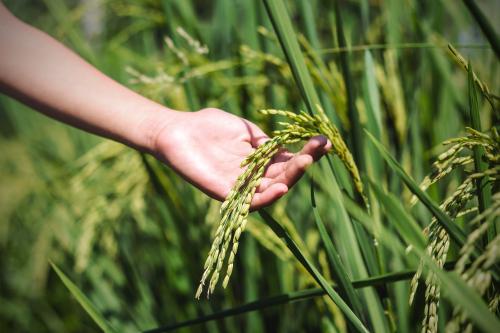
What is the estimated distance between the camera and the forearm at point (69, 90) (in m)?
0.93

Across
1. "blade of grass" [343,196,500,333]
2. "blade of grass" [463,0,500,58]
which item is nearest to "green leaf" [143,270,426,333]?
"blade of grass" [343,196,500,333]

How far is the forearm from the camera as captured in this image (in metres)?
0.93

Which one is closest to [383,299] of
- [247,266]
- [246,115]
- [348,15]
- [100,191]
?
[247,266]

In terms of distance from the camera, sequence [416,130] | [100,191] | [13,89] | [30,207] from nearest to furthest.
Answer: [13,89], [416,130], [100,191], [30,207]

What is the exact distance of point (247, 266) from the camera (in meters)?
1.33

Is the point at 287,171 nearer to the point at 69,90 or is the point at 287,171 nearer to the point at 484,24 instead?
the point at 484,24

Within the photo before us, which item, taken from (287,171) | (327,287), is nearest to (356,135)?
(287,171)

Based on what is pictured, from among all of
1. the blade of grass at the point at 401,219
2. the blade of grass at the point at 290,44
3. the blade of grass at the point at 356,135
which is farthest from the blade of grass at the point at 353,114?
the blade of grass at the point at 401,219

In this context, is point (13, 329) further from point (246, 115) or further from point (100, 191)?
point (246, 115)

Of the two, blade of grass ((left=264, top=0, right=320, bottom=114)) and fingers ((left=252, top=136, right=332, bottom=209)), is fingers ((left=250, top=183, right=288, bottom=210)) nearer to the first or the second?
fingers ((left=252, top=136, right=332, bottom=209))

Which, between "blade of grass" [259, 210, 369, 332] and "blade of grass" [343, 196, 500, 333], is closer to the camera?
"blade of grass" [343, 196, 500, 333]

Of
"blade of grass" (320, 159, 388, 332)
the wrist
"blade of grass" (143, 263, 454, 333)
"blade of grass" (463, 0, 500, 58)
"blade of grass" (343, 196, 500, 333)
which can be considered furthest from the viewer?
the wrist

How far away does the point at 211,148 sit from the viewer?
2.87 feet

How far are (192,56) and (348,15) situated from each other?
679 millimetres
